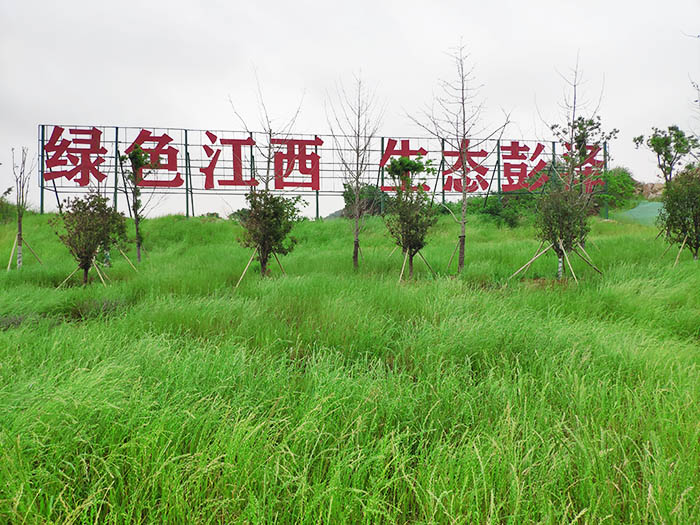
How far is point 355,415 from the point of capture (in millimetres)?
2145

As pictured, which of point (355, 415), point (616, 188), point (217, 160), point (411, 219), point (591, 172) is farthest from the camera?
point (616, 188)

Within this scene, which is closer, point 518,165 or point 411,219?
point 411,219

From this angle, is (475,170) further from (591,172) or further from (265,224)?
(265,224)

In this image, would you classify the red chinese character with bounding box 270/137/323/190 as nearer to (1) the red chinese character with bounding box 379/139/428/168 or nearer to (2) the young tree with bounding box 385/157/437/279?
(1) the red chinese character with bounding box 379/139/428/168

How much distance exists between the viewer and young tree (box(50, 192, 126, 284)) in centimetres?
754

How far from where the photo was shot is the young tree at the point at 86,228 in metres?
7.54

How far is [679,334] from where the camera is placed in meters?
4.30

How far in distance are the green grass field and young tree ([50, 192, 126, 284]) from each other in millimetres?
2532

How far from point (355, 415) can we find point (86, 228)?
307 inches

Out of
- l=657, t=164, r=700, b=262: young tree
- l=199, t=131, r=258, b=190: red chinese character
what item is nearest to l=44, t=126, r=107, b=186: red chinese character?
l=199, t=131, r=258, b=190: red chinese character

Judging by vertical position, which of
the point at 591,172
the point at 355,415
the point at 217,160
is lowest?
the point at 355,415

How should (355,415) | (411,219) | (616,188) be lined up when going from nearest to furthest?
(355,415), (411,219), (616,188)

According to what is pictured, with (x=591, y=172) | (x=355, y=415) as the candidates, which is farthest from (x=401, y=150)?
(x=355, y=415)

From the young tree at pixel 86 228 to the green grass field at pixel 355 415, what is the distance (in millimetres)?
2532
